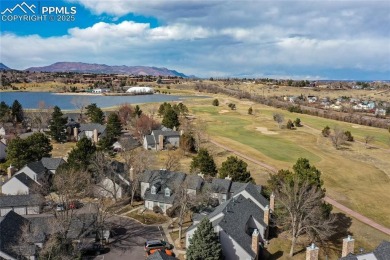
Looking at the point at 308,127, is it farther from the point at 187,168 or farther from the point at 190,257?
the point at 190,257

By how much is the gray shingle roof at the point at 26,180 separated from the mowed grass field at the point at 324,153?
3874 cm

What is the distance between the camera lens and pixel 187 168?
71625 millimetres

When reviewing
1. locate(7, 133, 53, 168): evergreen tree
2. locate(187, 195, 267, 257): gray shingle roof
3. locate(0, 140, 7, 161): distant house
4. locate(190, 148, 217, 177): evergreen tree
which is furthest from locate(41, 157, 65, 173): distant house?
locate(187, 195, 267, 257): gray shingle roof

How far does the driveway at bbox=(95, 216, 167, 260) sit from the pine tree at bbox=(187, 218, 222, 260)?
7297 millimetres

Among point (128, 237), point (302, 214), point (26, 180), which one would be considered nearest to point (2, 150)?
point (26, 180)

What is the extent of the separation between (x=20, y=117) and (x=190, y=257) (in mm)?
97434

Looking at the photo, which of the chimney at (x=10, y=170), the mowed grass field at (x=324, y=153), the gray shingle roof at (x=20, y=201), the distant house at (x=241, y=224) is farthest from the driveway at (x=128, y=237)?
the mowed grass field at (x=324, y=153)

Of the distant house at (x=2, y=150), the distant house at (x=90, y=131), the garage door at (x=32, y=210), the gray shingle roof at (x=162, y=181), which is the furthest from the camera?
the distant house at (x=90, y=131)

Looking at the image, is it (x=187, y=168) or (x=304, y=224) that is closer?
(x=304, y=224)

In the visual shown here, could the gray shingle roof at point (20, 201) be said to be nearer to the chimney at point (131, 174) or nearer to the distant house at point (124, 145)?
the chimney at point (131, 174)

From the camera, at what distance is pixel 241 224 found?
38938 millimetres

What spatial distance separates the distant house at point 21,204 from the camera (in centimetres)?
4762

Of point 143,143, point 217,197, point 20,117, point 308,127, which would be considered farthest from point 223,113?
point 217,197

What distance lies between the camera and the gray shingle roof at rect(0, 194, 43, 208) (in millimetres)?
47656
